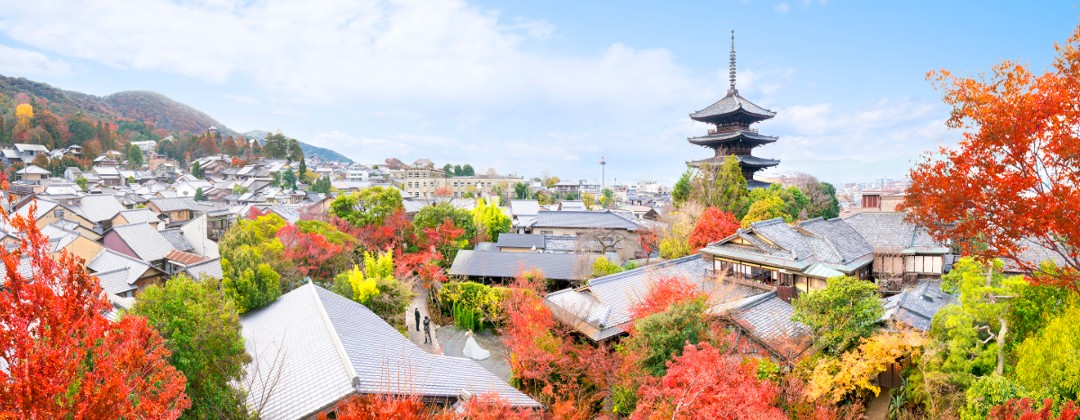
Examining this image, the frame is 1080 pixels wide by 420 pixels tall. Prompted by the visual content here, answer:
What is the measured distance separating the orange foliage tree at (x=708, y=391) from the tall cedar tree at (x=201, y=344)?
7.21 m

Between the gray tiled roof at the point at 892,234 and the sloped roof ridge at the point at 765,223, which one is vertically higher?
the sloped roof ridge at the point at 765,223

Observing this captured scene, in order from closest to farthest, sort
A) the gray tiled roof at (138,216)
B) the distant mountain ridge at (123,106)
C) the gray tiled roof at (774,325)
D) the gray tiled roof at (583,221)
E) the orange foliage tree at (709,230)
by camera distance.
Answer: the gray tiled roof at (774,325) < the orange foliage tree at (709,230) < the gray tiled roof at (138,216) < the gray tiled roof at (583,221) < the distant mountain ridge at (123,106)

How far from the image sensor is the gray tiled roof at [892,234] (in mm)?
18656

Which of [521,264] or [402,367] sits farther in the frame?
[521,264]

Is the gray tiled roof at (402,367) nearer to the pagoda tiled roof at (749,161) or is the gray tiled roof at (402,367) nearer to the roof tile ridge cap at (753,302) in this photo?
the roof tile ridge cap at (753,302)

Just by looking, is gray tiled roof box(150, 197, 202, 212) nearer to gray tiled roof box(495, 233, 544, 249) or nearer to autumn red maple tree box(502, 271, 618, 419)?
gray tiled roof box(495, 233, 544, 249)

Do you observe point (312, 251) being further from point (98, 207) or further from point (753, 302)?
point (98, 207)

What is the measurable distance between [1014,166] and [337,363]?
37.1 feet

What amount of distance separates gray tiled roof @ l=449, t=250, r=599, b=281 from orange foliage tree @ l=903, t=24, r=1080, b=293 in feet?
55.9

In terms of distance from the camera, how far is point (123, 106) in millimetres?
145000

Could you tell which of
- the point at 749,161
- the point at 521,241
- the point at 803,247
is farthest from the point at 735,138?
the point at 803,247

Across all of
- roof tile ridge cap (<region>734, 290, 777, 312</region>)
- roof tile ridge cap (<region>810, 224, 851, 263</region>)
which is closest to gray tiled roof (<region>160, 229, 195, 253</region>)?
roof tile ridge cap (<region>734, 290, 777, 312</region>)

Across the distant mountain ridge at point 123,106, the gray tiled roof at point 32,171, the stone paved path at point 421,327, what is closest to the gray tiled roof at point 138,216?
the stone paved path at point 421,327

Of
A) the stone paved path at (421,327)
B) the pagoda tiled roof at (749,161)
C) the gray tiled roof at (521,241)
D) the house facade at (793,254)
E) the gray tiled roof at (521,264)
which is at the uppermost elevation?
the pagoda tiled roof at (749,161)
